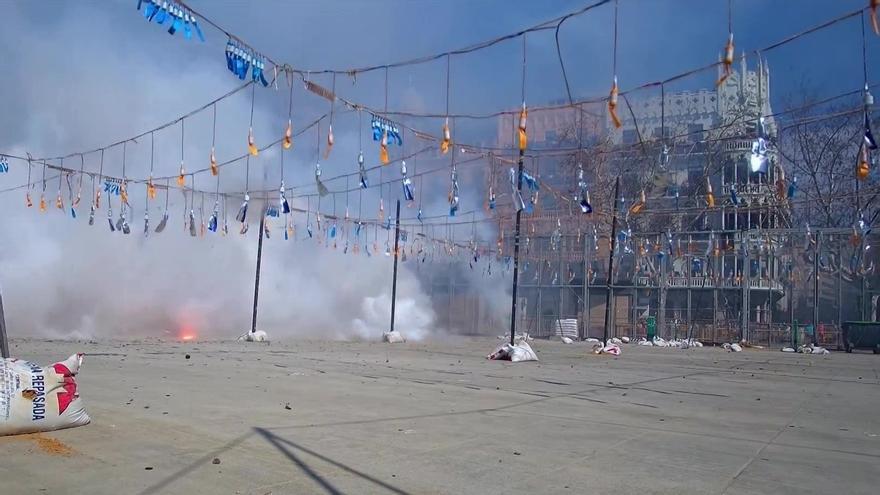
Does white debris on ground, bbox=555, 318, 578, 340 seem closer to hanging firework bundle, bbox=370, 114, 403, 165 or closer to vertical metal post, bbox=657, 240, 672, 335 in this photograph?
vertical metal post, bbox=657, 240, 672, 335

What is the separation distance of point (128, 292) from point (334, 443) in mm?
26089

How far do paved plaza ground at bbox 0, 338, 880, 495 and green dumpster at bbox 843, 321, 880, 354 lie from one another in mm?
19958

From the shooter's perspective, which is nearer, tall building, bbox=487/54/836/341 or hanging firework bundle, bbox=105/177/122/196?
hanging firework bundle, bbox=105/177/122/196

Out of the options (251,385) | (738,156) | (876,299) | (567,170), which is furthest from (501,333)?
(251,385)

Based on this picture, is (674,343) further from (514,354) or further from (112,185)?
(112,185)

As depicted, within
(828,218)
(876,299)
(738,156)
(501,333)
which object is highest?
(738,156)

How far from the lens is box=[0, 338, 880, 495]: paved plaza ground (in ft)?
17.6

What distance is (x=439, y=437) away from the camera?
7148mm

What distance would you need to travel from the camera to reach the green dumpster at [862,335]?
100ft

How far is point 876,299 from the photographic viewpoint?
39.3 metres

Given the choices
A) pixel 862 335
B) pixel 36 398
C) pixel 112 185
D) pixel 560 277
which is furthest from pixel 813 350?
pixel 36 398

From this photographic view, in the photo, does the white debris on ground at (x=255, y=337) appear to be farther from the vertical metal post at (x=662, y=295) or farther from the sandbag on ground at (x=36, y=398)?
the vertical metal post at (x=662, y=295)

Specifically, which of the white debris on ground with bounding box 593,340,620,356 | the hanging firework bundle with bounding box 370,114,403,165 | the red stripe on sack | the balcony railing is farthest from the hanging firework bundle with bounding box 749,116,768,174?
the balcony railing

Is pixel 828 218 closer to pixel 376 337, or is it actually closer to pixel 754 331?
pixel 754 331
